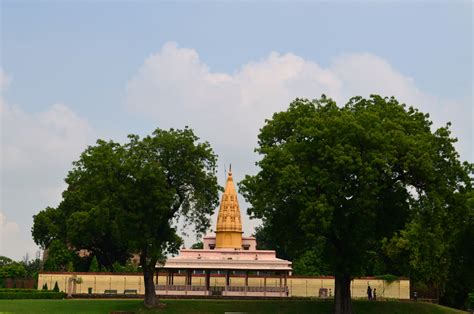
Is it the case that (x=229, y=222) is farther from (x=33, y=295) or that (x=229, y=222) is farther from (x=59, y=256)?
→ (x=33, y=295)

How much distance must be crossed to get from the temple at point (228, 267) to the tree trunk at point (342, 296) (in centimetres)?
1275

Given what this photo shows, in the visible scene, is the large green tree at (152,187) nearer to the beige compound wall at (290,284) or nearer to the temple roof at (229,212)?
the beige compound wall at (290,284)

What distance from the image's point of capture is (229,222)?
7475 centimetres

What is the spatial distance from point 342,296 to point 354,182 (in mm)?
8269

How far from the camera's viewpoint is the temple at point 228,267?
5925cm

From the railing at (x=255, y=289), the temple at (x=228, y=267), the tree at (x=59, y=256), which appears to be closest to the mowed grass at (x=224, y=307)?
the temple at (x=228, y=267)

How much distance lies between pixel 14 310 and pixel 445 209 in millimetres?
28650

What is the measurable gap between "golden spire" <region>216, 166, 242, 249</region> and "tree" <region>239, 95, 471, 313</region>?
2642 cm

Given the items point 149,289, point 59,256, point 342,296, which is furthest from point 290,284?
point 59,256

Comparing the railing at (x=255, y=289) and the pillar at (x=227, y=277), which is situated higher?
the pillar at (x=227, y=277)

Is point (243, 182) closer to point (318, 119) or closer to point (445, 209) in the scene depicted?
point (318, 119)

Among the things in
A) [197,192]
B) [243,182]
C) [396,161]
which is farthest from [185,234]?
[396,161]

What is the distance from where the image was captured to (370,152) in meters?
42.4

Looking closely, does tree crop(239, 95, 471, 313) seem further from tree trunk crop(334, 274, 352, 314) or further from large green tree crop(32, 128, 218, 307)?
large green tree crop(32, 128, 218, 307)
